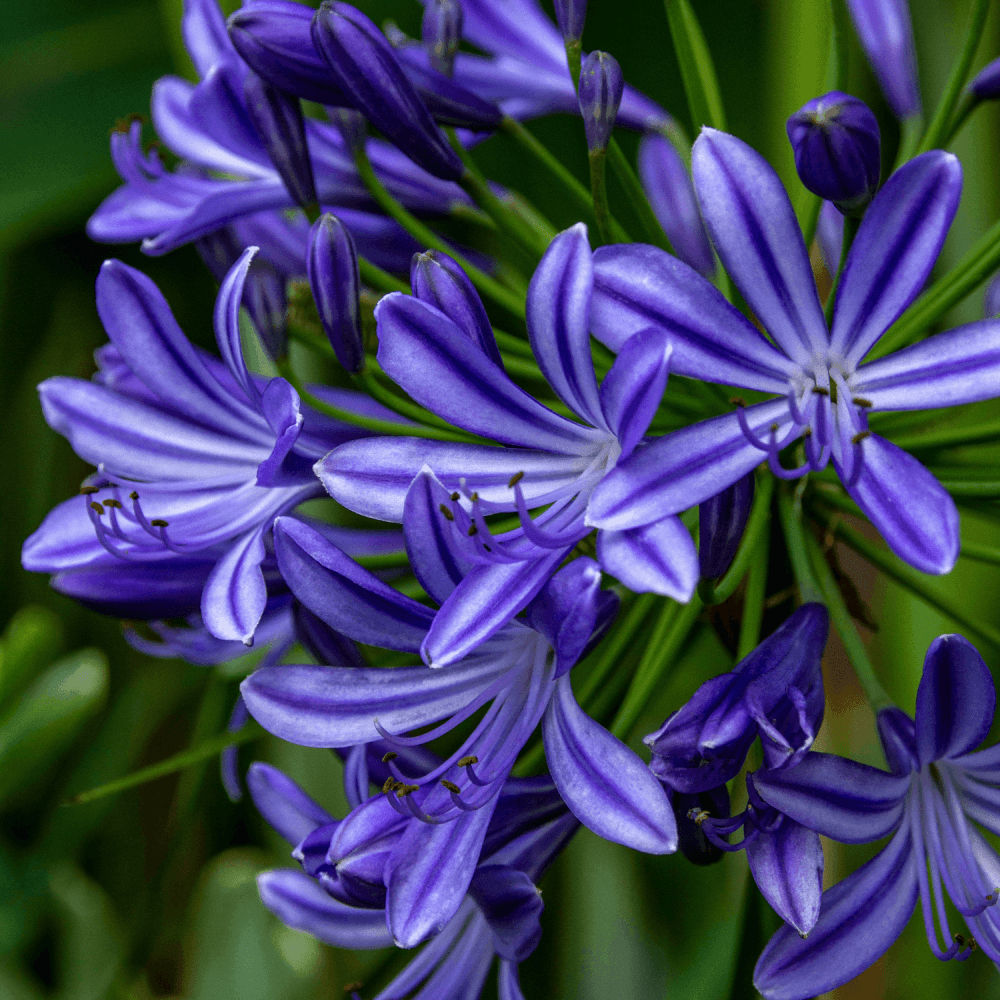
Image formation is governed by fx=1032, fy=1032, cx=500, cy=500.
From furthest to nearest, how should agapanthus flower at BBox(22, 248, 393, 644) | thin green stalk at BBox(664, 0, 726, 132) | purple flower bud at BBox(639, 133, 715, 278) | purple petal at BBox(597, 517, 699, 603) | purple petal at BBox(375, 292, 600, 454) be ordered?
1. purple flower bud at BBox(639, 133, 715, 278)
2. thin green stalk at BBox(664, 0, 726, 132)
3. agapanthus flower at BBox(22, 248, 393, 644)
4. purple petal at BBox(375, 292, 600, 454)
5. purple petal at BBox(597, 517, 699, 603)

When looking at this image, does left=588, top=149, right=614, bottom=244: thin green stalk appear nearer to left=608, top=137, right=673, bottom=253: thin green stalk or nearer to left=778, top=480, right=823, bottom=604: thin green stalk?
left=608, top=137, right=673, bottom=253: thin green stalk

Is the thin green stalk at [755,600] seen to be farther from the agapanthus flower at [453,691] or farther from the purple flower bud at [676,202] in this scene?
the purple flower bud at [676,202]

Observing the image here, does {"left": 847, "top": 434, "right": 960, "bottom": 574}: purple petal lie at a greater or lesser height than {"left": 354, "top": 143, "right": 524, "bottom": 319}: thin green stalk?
lesser

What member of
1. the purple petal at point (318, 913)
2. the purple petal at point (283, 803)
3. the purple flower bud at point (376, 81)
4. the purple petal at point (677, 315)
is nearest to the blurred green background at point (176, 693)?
the purple petal at point (318, 913)

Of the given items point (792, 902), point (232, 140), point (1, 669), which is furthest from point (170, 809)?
point (792, 902)

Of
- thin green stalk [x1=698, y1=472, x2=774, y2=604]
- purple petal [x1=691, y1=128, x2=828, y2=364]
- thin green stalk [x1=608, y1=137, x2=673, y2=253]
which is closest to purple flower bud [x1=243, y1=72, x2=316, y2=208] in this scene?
thin green stalk [x1=608, y1=137, x2=673, y2=253]

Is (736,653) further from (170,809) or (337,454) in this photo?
(170,809)
